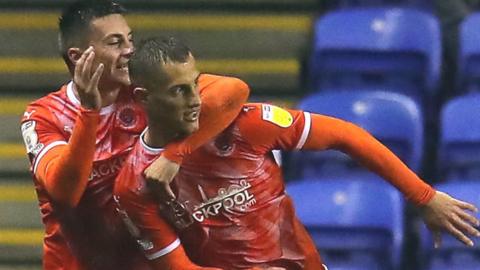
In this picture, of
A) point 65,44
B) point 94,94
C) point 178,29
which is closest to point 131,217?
point 94,94

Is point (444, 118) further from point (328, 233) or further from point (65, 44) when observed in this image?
point (65, 44)

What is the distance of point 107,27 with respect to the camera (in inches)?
83.8

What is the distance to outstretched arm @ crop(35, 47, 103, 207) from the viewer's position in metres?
1.95

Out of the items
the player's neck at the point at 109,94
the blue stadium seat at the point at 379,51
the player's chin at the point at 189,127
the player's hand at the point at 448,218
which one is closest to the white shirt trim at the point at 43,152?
the player's neck at the point at 109,94

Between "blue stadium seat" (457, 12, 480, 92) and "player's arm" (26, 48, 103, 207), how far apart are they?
1.99 meters

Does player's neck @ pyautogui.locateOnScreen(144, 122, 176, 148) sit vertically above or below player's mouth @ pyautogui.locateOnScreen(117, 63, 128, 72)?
below

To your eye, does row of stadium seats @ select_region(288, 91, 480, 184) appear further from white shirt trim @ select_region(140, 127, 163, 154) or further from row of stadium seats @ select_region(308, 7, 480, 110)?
white shirt trim @ select_region(140, 127, 163, 154)

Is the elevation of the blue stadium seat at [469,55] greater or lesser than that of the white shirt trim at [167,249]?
lesser

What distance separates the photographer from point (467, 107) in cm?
339

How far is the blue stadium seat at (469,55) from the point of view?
3.72 meters

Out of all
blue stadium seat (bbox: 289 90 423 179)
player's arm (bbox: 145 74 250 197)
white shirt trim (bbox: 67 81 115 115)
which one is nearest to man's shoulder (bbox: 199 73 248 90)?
player's arm (bbox: 145 74 250 197)

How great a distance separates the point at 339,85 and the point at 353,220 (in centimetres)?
87

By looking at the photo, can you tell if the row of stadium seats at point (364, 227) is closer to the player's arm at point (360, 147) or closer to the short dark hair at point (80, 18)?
the player's arm at point (360, 147)

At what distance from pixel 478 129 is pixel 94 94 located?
5.69 feet
